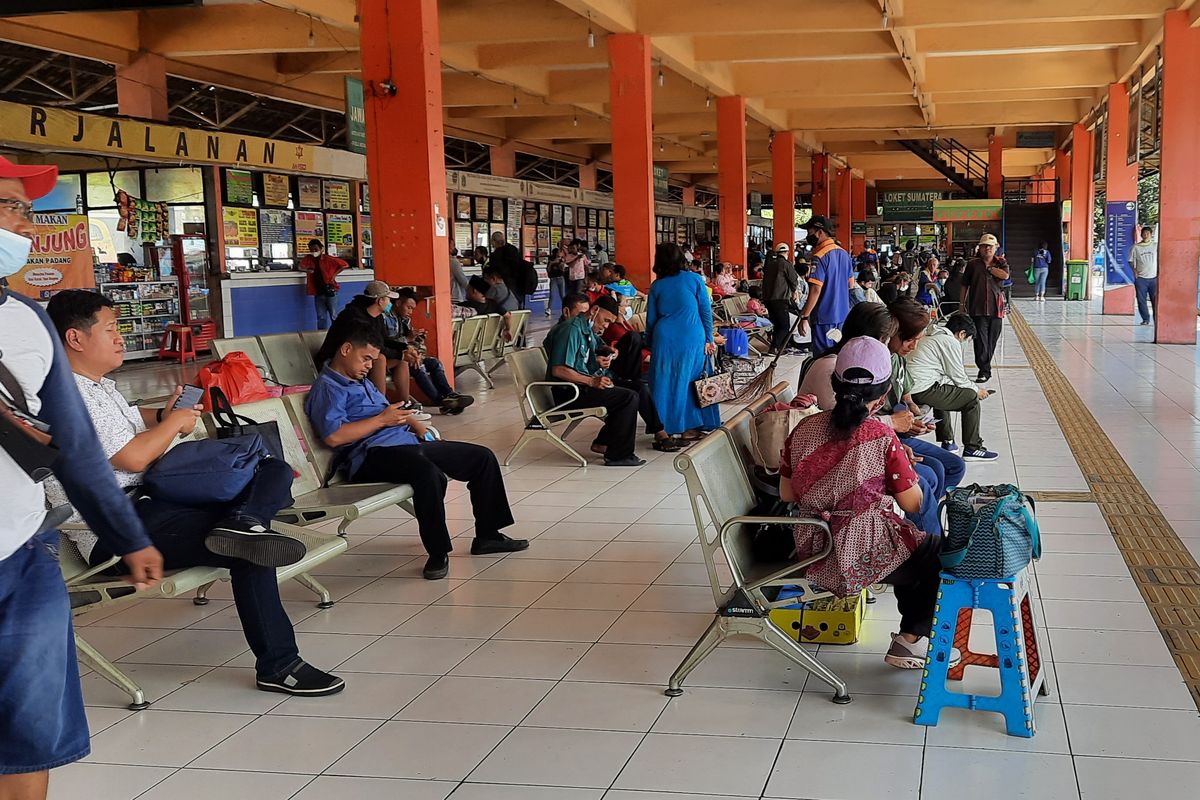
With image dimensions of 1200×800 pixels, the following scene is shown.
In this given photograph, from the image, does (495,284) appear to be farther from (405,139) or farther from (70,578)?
(70,578)

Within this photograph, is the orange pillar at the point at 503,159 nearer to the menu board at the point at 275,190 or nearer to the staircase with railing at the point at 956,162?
the menu board at the point at 275,190

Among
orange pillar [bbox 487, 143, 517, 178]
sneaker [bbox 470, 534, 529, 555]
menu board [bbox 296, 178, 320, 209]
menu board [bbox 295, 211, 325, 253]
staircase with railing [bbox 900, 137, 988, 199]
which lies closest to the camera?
sneaker [bbox 470, 534, 529, 555]

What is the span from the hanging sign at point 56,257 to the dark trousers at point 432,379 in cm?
440

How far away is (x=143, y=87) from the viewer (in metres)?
14.3

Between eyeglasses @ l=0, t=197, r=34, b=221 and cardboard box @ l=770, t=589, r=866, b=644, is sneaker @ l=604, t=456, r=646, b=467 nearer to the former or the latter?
cardboard box @ l=770, t=589, r=866, b=644

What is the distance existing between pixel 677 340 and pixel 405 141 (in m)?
3.38

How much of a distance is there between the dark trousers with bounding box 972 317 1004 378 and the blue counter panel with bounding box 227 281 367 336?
875 centimetres

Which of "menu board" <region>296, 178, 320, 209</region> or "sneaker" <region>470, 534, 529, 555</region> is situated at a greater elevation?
"menu board" <region>296, 178, 320, 209</region>

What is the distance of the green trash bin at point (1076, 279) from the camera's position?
2631cm

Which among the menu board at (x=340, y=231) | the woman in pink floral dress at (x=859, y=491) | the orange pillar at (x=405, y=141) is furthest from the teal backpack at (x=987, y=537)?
the menu board at (x=340, y=231)

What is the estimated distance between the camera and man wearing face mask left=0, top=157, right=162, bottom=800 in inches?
80.5

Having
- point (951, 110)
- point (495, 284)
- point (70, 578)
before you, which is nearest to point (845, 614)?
point (70, 578)

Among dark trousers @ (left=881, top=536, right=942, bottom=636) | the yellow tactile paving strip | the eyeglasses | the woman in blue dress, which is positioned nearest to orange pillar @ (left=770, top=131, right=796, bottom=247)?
the yellow tactile paving strip

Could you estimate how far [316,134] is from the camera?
19.5 m
